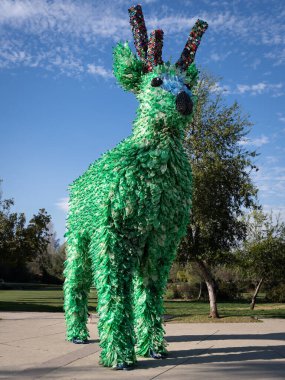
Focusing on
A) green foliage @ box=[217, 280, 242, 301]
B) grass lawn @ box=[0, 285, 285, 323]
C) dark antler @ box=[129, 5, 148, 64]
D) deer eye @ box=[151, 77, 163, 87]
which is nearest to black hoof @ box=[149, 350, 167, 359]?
deer eye @ box=[151, 77, 163, 87]

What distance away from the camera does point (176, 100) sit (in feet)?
16.4

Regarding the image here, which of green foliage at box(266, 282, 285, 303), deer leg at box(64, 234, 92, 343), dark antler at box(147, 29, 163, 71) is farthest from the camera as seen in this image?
green foliage at box(266, 282, 285, 303)

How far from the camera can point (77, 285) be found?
6.62 meters

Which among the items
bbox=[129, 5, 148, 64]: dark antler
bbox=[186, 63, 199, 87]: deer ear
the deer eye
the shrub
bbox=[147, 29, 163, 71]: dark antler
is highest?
bbox=[129, 5, 148, 64]: dark antler

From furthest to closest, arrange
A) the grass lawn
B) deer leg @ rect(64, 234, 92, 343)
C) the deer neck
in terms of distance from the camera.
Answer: the grass lawn → deer leg @ rect(64, 234, 92, 343) → the deer neck

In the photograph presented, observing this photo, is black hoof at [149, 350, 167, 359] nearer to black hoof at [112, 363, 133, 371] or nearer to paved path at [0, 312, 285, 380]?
paved path at [0, 312, 285, 380]

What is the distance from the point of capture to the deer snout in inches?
195

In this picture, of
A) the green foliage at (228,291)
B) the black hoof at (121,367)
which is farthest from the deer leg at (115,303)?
the green foliage at (228,291)

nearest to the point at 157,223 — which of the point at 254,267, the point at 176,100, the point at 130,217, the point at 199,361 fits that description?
the point at 130,217

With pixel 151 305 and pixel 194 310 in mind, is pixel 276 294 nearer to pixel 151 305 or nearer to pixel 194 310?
pixel 194 310

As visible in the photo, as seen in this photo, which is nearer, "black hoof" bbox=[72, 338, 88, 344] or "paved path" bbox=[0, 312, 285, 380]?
"paved path" bbox=[0, 312, 285, 380]

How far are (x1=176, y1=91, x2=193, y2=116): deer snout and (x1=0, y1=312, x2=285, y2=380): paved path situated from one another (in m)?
2.86

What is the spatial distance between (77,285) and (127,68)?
128 inches

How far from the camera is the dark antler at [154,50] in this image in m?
5.39
